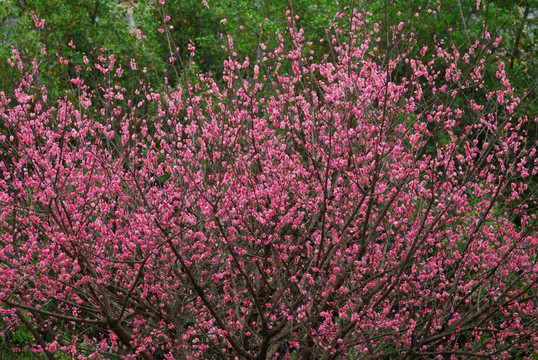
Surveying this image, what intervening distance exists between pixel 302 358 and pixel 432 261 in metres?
1.88

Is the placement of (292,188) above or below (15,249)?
above

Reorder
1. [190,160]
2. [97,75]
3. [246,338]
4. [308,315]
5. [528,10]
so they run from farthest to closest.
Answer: [528,10], [97,75], [246,338], [190,160], [308,315]

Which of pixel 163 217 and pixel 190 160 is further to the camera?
pixel 190 160

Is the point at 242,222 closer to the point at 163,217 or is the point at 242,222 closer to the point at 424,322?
the point at 163,217

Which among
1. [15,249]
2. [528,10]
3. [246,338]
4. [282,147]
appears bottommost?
[246,338]

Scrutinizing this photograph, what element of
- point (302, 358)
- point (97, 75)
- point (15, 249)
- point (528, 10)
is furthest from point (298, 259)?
point (528, 10)

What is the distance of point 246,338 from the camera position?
8.59 metres

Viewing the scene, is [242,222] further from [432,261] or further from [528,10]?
[528,10]

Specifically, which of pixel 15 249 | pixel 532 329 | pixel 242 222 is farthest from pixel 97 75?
pixel 532 329

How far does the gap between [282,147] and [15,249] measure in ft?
11.2

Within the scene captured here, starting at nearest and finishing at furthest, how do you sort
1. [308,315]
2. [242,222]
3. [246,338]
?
[308,315], [242,222], [246,338]

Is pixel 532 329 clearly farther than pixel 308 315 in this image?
Yes

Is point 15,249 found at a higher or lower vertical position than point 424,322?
higher

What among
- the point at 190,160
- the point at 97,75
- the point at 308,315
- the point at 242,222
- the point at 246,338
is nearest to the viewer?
the point at 308,315
